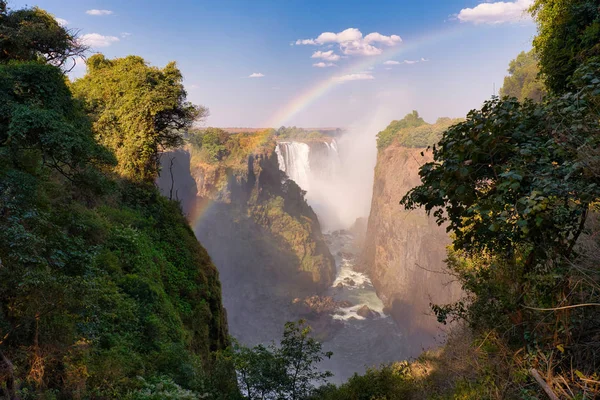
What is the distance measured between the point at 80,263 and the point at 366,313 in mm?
44732

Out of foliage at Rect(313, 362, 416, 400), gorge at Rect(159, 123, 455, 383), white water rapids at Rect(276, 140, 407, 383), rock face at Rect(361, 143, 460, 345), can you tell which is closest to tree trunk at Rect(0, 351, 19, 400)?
foliage at Rect(313, 362, 416, 400)

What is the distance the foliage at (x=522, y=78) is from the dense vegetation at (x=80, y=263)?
35441 millimetres

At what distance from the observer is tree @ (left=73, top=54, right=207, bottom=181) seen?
15664 mm

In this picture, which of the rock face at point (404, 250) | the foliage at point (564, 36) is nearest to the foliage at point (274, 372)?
the foliage at point (564, 36)

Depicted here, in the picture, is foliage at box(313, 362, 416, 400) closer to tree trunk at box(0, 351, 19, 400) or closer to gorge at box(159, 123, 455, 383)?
tree trunk at box(0, 351, 19, 400)

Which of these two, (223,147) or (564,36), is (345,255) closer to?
(223,147)

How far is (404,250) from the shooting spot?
49.6 m

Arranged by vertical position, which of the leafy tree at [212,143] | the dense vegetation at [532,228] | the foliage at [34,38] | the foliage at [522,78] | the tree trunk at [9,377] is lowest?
the tree trunk at [9,377]

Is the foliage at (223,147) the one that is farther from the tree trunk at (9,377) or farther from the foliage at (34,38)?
the tree trunk at (9,377)

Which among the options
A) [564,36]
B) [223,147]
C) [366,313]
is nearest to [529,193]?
[564,36]

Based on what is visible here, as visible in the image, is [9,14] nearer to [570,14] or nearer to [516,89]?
[570,14]

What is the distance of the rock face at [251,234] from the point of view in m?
49.5

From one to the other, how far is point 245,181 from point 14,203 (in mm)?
47194

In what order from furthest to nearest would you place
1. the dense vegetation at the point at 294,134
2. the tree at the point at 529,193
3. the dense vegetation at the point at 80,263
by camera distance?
the dense vegetation at the point at 294,134 → the dense vegetation at the point at 80,263 → the tree at the point at 529,193
